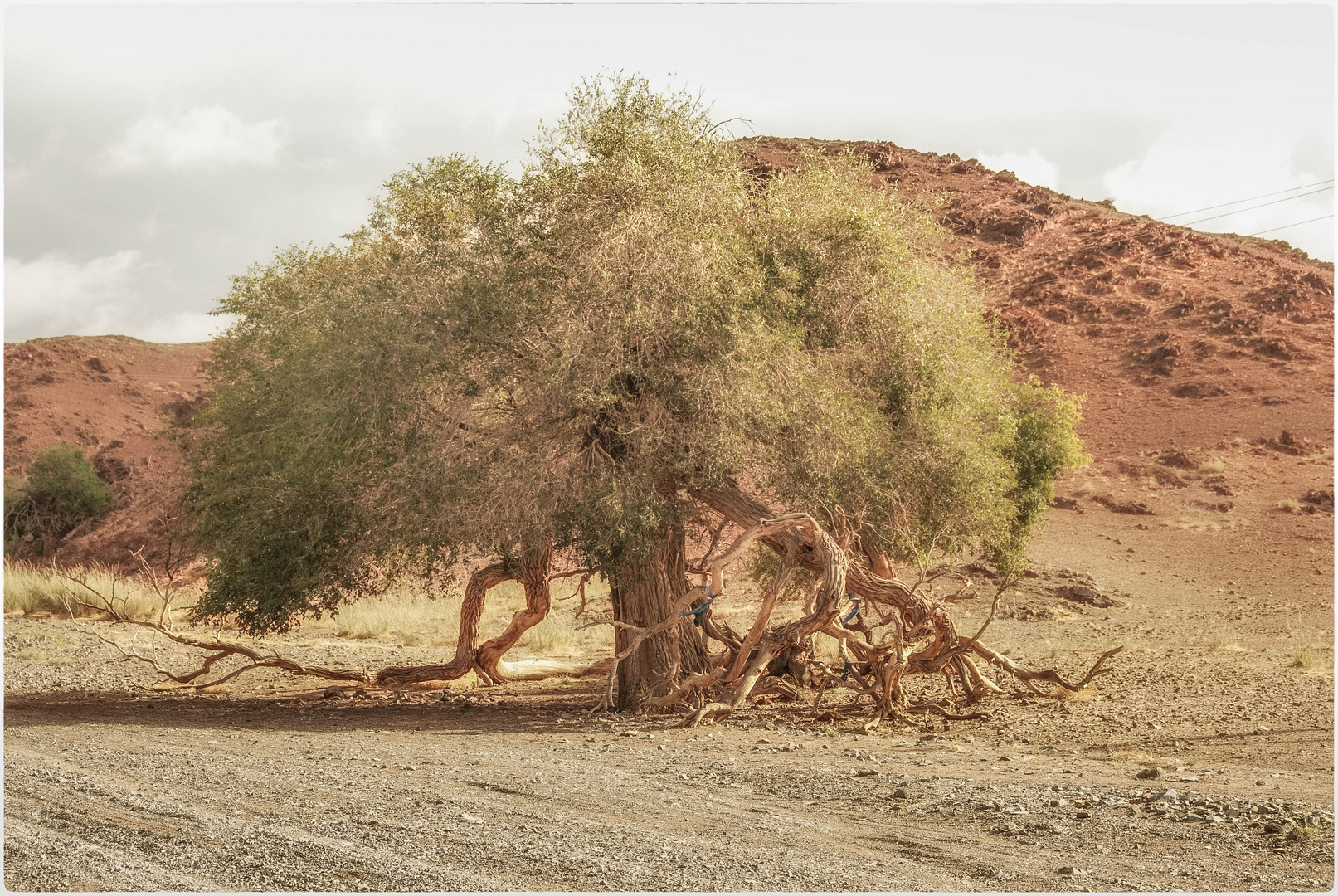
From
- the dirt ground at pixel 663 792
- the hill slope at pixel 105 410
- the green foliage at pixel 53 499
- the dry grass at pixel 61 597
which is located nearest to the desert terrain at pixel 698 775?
the dirt ground at pixel 663 792

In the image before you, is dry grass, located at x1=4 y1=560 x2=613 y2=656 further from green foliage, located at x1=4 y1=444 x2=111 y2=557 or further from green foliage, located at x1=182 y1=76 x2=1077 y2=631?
green foliage, located at x1=4 y1=444 x2=111 y2=557

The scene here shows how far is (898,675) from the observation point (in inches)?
400

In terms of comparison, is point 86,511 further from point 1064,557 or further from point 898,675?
point 898,675

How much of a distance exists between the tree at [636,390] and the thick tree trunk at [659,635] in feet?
0.08

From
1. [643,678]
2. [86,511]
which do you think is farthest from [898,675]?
[86,511]

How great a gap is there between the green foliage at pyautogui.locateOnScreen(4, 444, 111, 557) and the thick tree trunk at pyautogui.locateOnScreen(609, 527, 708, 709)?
3653 cm

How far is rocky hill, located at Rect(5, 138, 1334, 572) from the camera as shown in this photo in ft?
126

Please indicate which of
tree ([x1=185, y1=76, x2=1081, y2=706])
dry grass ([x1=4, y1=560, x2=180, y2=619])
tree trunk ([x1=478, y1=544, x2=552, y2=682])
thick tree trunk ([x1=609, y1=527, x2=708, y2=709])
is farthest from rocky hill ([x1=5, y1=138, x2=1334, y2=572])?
thick tree trunk ([x1=609, y1=527, x2=708, y2=709])

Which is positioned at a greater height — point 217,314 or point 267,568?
point 217,314

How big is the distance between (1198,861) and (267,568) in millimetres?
9636

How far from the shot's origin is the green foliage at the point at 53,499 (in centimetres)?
3994

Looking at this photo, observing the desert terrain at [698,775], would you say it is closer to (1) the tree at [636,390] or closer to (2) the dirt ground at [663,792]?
(2) the dirt ground at [663,792]

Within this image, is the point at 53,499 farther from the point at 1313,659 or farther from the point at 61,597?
the point at 1313,659

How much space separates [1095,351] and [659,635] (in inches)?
1530
